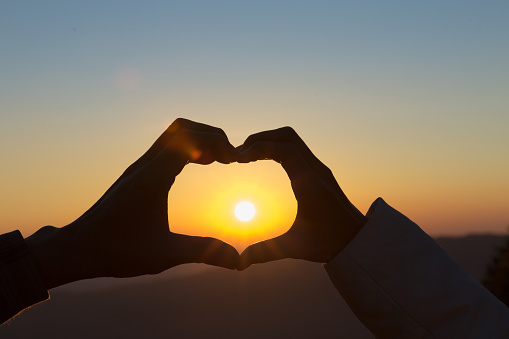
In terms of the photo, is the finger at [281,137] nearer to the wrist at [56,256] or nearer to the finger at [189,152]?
the finger at [189,152]

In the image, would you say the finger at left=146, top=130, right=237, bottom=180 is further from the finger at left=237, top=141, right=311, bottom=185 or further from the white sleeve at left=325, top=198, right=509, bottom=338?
the white sleeve at left=325, top=198, right=509, bottom=338

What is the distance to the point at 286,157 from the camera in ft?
6.22

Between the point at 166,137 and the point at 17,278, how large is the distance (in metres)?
0.71

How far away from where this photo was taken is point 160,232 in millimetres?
1749

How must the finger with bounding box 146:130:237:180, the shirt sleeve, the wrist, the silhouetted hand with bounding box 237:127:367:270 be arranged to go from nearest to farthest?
the shirt sleeve < the wrist < the finger with bounding box 146:130:237:180 < the silhouetted hand with bounding box 237:127:367:270

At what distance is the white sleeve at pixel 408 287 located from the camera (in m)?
1.65

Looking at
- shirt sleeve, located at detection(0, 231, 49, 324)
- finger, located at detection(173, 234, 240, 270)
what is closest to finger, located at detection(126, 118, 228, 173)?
finger, located at detection(173, 234, 240, 270)

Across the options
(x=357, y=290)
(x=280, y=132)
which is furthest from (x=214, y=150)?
(x=357, y=290)

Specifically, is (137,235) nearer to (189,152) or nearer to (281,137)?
(189,152)

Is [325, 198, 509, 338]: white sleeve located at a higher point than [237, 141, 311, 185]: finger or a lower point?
lower

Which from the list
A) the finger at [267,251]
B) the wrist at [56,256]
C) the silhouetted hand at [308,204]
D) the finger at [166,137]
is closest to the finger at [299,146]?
the silhouetted hand at [308,204]

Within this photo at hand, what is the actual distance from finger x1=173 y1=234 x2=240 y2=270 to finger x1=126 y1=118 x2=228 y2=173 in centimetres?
32

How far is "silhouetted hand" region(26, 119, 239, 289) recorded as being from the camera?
1.69 m

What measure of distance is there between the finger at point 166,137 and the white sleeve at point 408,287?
0.79 m
